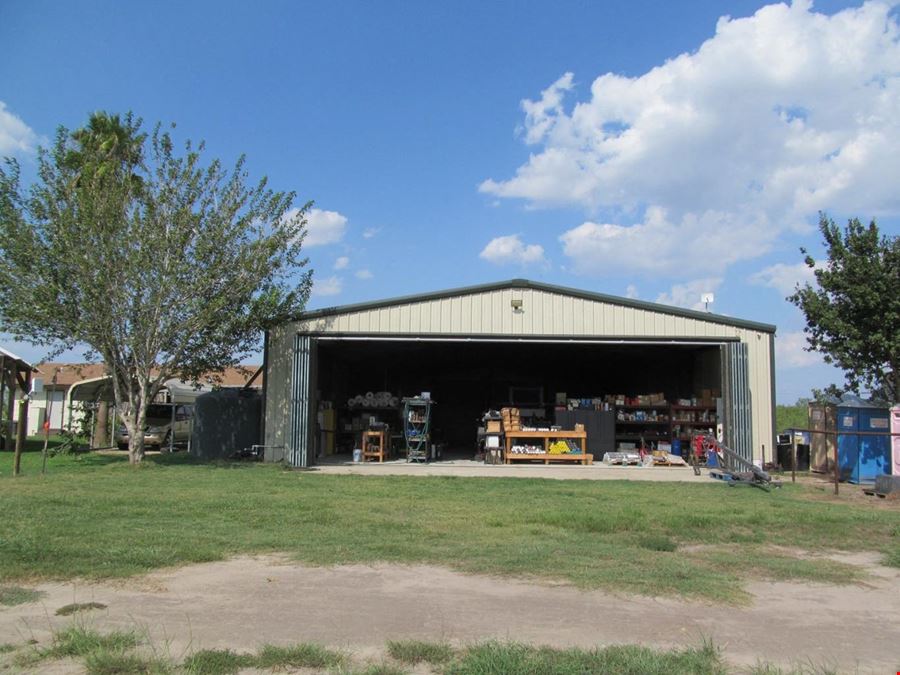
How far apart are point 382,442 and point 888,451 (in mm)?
13122

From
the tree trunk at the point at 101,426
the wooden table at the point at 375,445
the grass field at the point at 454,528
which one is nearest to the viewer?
the grass field at the point at 454,528

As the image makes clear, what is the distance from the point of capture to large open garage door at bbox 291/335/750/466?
19.8 meters

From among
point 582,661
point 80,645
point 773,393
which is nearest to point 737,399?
point 773,393

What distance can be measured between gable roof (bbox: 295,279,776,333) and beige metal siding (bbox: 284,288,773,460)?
87mm

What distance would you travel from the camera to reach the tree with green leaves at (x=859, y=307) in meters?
16.5

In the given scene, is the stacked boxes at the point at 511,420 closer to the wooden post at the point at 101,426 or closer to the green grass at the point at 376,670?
the wooden post at the point at 101,426

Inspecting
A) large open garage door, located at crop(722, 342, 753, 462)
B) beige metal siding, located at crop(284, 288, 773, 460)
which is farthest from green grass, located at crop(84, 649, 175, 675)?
large open garage door, located at crop(722, 342, 753, 462)

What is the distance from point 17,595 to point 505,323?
14960 mm

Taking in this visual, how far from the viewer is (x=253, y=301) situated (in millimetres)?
18312

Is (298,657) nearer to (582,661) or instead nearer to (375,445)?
(582,661)

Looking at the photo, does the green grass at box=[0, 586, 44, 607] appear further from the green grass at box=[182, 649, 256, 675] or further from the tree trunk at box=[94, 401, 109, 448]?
the tree trunk at box=[94, 401, 109, 448]

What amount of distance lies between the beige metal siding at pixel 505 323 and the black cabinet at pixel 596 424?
3608 millimetres

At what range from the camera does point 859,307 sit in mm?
16875

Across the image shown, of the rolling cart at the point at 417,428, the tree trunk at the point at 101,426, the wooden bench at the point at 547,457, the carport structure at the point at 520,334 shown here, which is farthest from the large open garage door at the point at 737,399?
the tree trunk at the point at 101,426
